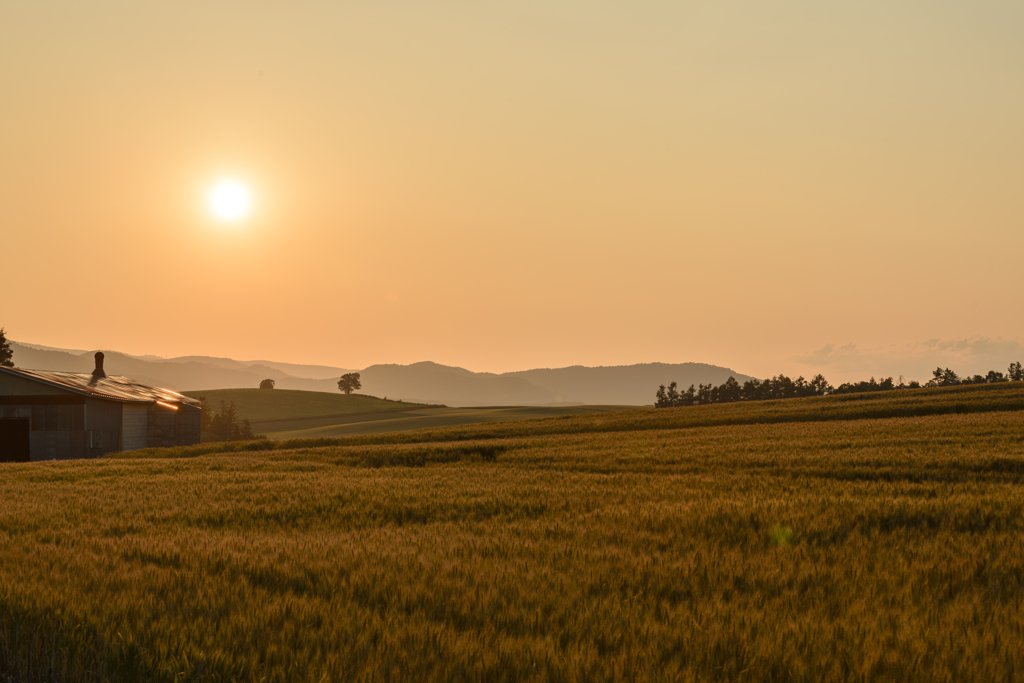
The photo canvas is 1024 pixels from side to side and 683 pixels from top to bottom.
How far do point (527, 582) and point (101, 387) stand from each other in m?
55.6

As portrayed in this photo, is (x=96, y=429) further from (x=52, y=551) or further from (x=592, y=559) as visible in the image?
(x=592, y=559)

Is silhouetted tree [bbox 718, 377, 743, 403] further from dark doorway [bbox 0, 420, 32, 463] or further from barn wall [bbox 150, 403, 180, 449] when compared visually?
dark doorway [bbox 0, 420, 32, 463]

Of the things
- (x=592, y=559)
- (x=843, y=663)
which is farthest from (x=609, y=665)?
(x=592, y=559)

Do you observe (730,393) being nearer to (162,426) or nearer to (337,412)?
(337,412)

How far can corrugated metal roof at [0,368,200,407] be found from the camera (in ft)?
153

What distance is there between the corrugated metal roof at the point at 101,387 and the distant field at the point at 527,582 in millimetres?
34820

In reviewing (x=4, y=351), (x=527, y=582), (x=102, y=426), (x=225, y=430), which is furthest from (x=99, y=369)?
(x=527, y=582)

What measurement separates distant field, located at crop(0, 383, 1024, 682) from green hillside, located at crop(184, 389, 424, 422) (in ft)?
402

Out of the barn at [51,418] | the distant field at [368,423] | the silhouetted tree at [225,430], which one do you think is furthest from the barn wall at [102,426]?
the silhouetted tree at [225,430]

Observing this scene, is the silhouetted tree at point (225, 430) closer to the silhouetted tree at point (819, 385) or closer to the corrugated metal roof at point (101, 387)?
the corrugated metal roof at point (101, 387)

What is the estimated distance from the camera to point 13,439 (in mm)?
46594

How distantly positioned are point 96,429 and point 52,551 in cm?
4573

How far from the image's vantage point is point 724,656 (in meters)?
5.07

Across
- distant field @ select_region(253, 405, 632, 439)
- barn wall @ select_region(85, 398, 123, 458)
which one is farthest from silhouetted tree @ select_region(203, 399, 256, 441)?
barn wall @ select_region(85, 398, 123, 458)
